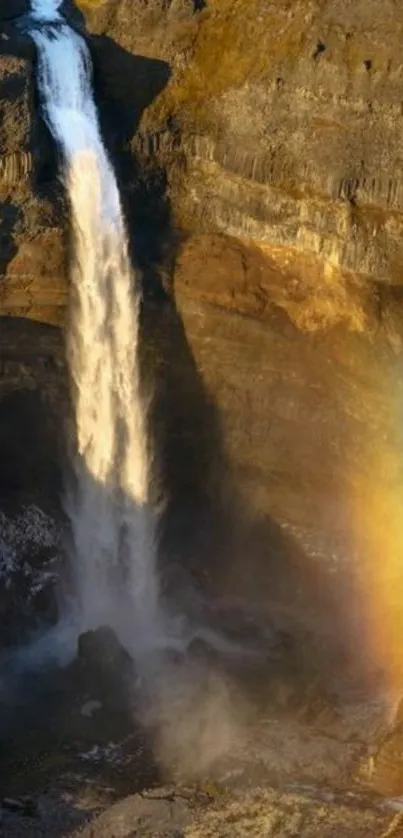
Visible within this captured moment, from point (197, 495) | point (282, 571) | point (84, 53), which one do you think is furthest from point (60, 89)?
point (282, 571)

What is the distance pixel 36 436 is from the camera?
3556 cm

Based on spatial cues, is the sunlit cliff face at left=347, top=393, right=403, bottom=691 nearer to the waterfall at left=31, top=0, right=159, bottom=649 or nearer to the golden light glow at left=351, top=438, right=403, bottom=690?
the golden light glow at left=351, top=438, right=403, bottom=690

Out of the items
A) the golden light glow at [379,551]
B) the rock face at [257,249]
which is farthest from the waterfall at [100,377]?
the golden light glow at [379,551]

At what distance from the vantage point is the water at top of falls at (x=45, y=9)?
123ft

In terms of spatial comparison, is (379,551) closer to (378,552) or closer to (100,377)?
(378,552)

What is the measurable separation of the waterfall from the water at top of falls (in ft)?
0.32

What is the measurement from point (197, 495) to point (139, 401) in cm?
377

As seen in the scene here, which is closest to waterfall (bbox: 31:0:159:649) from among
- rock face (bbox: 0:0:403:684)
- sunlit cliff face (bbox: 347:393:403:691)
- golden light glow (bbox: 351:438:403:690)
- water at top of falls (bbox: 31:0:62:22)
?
water at top of falls (bbox: 31:0:62:22)

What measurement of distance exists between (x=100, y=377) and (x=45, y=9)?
40.6 feet

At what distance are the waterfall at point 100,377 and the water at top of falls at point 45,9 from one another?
0.10 metres

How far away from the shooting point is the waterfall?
34.9m

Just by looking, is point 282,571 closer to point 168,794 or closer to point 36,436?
point 36,436

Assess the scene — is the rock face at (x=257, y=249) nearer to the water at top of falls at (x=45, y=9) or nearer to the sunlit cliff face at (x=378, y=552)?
the sunlit cliff face at (x=378, y=552)

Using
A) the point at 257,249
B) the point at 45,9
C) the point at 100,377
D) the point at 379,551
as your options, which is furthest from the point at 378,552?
the point at 45,9
